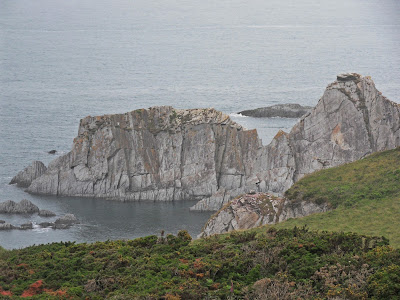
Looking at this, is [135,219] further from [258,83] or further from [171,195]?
[258,83]

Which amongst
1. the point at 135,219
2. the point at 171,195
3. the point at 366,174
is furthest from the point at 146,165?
the point at 366,174

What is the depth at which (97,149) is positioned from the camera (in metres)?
108

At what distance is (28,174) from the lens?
352 ft

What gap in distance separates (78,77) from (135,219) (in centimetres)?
9823

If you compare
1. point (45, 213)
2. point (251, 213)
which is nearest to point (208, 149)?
point (45, 213)

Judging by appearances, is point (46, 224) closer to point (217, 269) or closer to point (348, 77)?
point (348, 77)

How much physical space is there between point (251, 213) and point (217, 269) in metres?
24.8

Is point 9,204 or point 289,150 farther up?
point 289,150

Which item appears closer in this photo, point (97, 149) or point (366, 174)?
point (366, 174)

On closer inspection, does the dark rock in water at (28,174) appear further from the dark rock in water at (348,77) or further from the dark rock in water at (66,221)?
the dark rock in water at (348,77)

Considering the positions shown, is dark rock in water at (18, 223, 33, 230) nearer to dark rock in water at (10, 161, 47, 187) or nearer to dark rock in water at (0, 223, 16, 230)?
dark rock in water at (0, 223, 16, 230)

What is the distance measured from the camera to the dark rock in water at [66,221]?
88.8 metres

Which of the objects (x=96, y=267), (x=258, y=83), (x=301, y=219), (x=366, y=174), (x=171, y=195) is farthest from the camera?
(x=258, y=83)

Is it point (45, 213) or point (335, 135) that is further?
point (335, 135)
